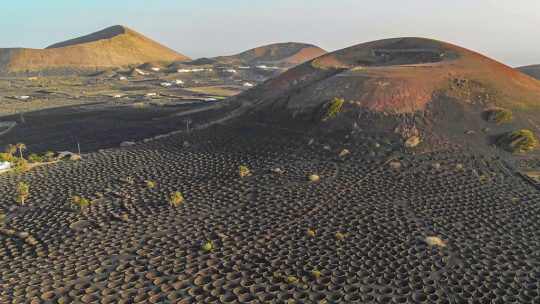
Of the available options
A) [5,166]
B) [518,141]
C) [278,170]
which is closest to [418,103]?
[518,141]

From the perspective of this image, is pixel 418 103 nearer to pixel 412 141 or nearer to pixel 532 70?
pixel 412 141

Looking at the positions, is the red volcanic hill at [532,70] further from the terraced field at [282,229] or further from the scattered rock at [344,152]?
the scattered rock at [344,152]

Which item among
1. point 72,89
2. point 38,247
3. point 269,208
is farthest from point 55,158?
point 72,89

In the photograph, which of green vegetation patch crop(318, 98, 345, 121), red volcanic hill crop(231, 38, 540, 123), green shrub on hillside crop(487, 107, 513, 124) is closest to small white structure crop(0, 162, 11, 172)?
red volcanic hill crop(231, 38, 540, 123)

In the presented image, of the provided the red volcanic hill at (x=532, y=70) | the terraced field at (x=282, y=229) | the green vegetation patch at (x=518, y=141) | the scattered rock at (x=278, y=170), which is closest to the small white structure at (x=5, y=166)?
the terraced field at (x=282, y=229)

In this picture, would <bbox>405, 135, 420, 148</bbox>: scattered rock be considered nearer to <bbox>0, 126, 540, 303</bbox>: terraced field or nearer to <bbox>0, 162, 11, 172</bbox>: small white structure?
<bbox>0, 126, 540, 303</bbox>: terraced field

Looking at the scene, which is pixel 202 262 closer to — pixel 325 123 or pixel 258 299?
pixel 258 299
